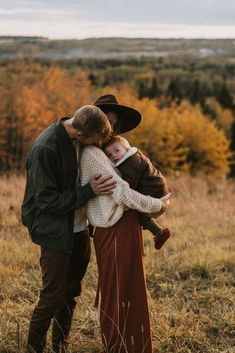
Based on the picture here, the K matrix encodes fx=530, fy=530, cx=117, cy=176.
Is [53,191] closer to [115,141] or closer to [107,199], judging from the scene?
[107,199]

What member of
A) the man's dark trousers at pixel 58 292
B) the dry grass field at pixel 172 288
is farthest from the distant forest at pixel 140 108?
the man's dark trousers at pixel 58 292

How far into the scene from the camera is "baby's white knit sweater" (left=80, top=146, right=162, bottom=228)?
3324 mm

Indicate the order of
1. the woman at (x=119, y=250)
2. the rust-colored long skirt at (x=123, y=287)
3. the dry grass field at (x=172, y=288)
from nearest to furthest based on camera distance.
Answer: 1. the woman at (x=119, y=250)
2. the rust-colored long skirt at (x=123, y=287)
3. the dry grass field at (x=172, y=288)

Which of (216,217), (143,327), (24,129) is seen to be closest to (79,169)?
(143,327)

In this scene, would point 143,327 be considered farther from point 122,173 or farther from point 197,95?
point 197,95

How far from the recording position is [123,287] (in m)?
3.54

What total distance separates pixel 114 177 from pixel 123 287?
77 centimetres

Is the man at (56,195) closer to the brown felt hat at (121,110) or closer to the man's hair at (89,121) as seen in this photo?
the man's hair at (89,121)

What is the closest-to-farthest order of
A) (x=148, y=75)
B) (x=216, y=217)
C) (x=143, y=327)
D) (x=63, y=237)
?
(x=63, y=237) → (x=143, y=327) → (x=216, y=217) → (x=148, y=75)

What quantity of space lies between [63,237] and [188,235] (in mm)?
4166

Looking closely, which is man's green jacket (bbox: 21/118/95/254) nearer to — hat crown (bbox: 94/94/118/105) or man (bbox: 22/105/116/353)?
man (bbox: 22/105/116/353)

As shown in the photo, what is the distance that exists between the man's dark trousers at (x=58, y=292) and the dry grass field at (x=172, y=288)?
8.5 inches

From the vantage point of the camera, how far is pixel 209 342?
167 inches

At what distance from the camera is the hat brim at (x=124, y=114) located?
138 inches
